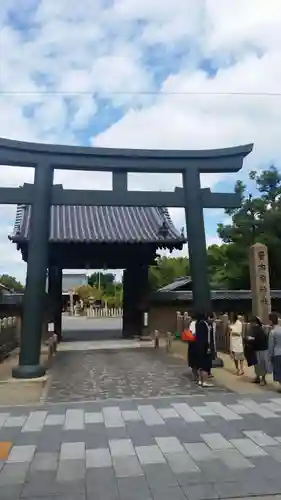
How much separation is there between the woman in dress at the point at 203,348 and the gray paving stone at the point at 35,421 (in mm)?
3744

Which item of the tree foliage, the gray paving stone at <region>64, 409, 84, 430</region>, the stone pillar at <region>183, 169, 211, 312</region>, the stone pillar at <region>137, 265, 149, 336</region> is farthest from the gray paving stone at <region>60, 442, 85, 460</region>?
the tree foliage

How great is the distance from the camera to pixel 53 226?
71.2 ft

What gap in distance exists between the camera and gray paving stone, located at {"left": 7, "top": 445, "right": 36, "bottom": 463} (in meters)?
5.39

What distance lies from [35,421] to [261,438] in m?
3.41

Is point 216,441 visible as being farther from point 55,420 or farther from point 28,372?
point 28,372

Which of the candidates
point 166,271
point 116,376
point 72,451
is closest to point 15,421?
point 72,451

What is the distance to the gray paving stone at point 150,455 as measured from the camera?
5.29m

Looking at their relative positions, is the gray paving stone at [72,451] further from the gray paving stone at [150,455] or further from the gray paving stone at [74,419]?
the gray paving stone at [74,419]

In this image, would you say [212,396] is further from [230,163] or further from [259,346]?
[230,163]

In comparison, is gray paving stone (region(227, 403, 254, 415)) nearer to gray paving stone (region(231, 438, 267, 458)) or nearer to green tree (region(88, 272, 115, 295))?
gray paving stone (region(231, 438, 267, 458))

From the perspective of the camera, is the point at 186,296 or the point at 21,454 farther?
the point at 186,296

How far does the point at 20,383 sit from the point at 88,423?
3.96 m

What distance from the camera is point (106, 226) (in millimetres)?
22484

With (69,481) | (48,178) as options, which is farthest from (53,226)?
(69,481)
